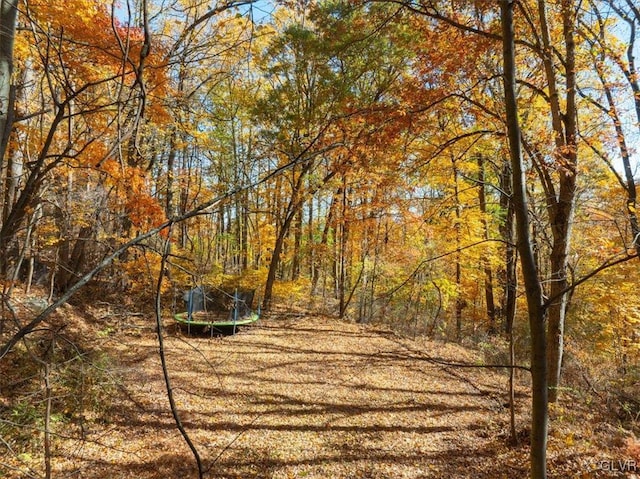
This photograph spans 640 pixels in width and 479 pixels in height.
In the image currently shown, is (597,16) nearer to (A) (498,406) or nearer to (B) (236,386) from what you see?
(A) (498,406)

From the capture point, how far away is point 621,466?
13.1 feet

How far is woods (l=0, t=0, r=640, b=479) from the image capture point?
68.6 inches

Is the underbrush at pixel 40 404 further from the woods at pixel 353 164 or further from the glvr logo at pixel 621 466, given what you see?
the glvr logo at pixel 621 466

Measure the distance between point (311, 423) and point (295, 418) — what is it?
294 millimetres

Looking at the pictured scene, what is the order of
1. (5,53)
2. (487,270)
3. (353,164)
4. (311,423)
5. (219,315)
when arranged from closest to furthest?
(5,53)
(353,164)
(311,423)
(219,315)
(487,270)

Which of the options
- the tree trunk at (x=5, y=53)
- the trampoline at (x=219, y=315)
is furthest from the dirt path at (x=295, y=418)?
the tree trunk at (x=5, y=53)

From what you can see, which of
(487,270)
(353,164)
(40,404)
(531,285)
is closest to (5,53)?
(531,285)

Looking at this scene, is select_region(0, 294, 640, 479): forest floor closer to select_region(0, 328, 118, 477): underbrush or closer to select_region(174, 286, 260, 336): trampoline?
select_region(0, 328, 118, 477): underbrush

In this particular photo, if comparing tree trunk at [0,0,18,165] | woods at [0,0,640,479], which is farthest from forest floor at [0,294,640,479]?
tree trunk at [0,0,18,165]

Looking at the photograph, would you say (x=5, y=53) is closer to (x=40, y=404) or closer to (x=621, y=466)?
(x=40, y=404)

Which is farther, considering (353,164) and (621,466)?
(353,164)

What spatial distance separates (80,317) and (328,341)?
645 cm

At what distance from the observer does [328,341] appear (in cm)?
994

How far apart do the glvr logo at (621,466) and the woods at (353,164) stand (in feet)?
3.13
